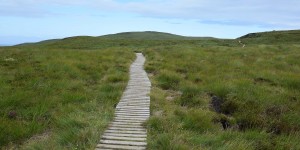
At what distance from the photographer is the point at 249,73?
16.8 m

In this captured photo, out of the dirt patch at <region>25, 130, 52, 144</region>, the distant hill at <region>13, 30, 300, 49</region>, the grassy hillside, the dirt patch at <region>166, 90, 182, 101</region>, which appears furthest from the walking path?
the distant hill at <region>13, 30, 300, 49</region>

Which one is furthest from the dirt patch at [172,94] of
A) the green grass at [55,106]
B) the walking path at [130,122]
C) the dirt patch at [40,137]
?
the dirt patch at [40,137]

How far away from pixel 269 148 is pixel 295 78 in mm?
7948

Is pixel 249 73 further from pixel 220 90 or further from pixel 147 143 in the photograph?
pixel 147 143

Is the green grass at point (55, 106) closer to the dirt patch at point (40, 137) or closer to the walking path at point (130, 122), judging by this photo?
the dirt patch at point (40, 137)

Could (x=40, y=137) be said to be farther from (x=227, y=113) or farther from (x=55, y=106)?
(x=227, y=113)

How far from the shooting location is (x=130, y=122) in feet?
29.0

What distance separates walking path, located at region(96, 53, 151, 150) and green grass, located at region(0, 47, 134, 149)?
235mm

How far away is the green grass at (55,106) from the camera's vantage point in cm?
768

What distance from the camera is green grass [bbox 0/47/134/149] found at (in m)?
7.68

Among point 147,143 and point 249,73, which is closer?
point 147,143

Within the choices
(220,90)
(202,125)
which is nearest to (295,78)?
(220,90)

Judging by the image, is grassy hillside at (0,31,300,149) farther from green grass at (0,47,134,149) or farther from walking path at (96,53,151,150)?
walking path at (96,53,151,150)

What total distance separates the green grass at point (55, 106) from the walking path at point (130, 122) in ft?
0.77
